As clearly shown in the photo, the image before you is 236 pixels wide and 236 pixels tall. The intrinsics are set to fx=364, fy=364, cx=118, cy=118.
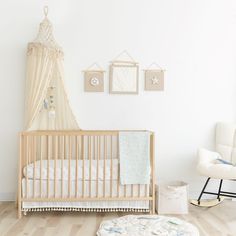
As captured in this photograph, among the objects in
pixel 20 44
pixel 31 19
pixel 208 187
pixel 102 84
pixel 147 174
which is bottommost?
pixel 208 187

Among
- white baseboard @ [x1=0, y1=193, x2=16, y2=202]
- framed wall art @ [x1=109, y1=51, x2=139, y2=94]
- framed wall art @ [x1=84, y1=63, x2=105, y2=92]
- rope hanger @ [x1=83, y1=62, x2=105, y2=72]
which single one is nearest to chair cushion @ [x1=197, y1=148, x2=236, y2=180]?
framed wall art @ [x1=109, y1=51, x2=139, y2=94]

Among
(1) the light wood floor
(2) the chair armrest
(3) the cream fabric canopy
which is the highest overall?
(3) the cream fabric canopy

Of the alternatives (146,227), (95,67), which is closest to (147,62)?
(95,67)

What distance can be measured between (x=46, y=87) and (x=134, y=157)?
1166mm

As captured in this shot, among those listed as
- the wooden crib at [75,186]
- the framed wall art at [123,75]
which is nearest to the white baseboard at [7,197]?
the wooden crib at [75,186]

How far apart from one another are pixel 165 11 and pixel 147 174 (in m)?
1.86

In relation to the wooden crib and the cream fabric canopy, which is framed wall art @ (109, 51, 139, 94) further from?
the wooden crib

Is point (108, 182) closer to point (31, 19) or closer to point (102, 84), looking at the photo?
point (102, 84)

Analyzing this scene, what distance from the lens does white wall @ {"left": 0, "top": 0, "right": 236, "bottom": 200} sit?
3979 millimetres

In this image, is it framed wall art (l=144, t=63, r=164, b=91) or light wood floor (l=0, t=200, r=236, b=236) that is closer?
light wood floor (l=0, t=200, r=236, b=236)

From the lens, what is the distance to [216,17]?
4082 millimetres

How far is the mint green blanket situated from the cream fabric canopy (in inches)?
29.3

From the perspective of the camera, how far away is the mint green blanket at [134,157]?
132 inches

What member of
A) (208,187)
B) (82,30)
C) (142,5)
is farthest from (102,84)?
(208,187)
